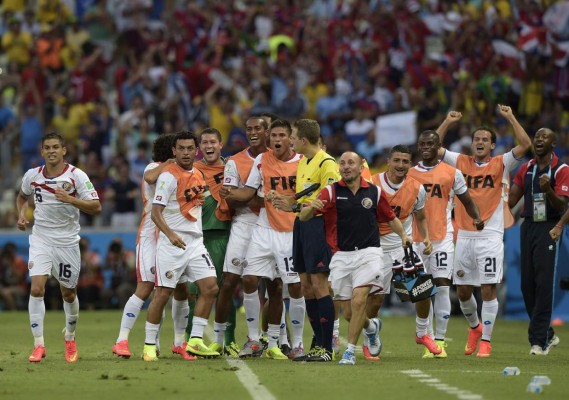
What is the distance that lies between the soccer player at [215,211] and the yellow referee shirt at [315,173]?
57.0 inches

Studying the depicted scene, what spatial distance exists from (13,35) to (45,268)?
1936cm

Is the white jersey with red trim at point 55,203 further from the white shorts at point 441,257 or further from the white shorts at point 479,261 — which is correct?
the white shorts at point 479,261

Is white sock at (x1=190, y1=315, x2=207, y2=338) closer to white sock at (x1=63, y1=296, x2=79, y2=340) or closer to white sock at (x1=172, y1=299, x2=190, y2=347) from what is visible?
white sock at (x1=172, y1=299, x2=190, y2=347)

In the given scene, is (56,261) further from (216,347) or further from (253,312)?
(253,312)

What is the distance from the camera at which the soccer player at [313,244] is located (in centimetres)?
1362

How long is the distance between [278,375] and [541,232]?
15.4ft

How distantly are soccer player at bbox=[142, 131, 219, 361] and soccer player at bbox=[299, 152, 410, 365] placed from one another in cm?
142

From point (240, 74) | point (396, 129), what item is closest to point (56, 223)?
point (396, 129)

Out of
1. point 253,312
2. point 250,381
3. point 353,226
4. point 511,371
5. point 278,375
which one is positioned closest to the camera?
point 250,381

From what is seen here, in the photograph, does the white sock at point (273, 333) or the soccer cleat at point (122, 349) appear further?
the white sock at point (273, 333)

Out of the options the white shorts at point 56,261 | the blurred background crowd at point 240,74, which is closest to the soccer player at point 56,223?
the white shorts at point 56,261

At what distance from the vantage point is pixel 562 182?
15.7 meters

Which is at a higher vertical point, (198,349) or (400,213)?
(400,213)

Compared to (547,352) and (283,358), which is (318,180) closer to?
(283,358)
